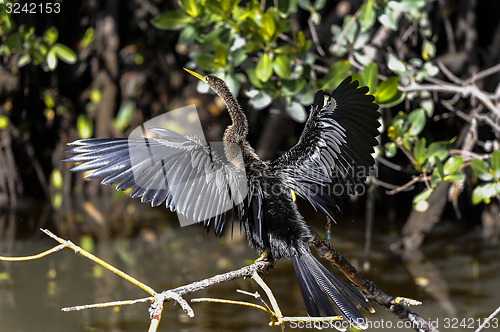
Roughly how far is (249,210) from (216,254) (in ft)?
5.00

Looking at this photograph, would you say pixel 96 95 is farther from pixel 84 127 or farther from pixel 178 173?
pixel 178 173

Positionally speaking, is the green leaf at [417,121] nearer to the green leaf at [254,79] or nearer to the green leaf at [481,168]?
the green leaf at [481,168]

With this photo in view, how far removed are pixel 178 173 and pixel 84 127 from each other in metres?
2.20

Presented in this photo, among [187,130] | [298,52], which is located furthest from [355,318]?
[187,130]

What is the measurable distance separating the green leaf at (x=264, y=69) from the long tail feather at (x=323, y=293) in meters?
0.86

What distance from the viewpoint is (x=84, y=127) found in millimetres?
3594

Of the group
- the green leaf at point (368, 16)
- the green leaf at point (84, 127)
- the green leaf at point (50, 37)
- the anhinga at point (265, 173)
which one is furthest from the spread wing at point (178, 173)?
the green leaf at point (84, 127)

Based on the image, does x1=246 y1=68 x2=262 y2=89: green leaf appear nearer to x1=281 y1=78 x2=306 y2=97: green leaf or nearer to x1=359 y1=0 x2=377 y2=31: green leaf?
x1=281 y1=78 x2=306 y2=97: green leaf

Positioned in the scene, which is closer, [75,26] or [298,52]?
[298,52]

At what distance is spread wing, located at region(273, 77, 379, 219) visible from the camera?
1.56 m

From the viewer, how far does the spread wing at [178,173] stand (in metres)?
1.49

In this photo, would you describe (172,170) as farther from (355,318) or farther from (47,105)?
(47,105)

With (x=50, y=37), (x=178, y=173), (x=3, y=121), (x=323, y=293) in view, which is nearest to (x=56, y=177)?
(x=3, y=121)

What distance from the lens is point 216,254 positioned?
304 cm
